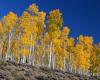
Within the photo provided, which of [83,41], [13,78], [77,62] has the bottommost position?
[13,78]

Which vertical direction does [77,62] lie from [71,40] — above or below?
below

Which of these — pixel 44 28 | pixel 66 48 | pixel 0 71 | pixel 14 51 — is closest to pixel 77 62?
pixel 66 48

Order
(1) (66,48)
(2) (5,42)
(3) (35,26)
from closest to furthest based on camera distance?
(3) (35,26)
(2) (5,42)
(1) (66,48)

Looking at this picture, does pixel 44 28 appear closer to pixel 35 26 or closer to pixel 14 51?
pixel 35 26

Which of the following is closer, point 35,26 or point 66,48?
point 35,26

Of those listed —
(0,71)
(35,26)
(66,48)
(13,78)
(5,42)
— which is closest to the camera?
(13,78)

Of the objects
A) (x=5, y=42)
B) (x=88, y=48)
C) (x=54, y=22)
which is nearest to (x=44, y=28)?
(x=54, y=22)

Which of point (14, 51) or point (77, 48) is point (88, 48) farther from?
point (14, 51)

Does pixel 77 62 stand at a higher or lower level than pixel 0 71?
higher

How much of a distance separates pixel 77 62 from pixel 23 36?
22497 mm

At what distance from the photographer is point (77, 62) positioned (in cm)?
7075

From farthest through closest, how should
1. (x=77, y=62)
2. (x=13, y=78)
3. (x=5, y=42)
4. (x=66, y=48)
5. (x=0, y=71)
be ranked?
(x=77, y=62)
(x=66, y=48)
(x=5, y=42)
(x=0, y=71)
(x=13, y=78)

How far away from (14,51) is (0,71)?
3807 cm

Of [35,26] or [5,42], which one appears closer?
[35,26]
